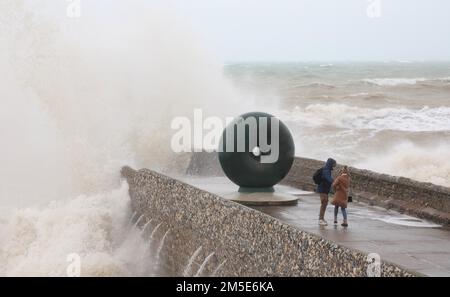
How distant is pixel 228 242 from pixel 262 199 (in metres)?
3.10

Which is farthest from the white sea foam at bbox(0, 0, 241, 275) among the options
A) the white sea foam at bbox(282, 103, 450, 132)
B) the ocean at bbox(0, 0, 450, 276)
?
the white sea foam at bbox(282, 103, 450, 132)

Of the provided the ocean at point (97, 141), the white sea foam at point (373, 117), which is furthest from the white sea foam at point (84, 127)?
the white sea foam at point (373, 117)

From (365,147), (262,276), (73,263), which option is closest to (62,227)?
(73,263)

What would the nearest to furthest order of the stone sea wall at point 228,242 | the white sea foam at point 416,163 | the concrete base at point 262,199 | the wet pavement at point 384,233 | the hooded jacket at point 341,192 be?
the stone sea wall at point 228,242, the wet pavement at point 384,233, the hooded jacket at point 341,192, the concrete base at point 262,199, the white sea foam at point 416,163

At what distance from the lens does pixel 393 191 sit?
1241 cm

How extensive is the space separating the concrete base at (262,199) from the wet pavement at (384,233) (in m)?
0.11

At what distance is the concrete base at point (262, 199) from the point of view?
39.3 feet

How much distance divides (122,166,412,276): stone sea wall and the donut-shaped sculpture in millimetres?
1160

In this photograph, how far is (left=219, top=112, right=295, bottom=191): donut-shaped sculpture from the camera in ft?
39.4

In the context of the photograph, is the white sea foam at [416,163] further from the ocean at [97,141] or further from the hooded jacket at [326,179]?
the hooded jacket at [326,179]

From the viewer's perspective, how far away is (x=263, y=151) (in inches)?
479
